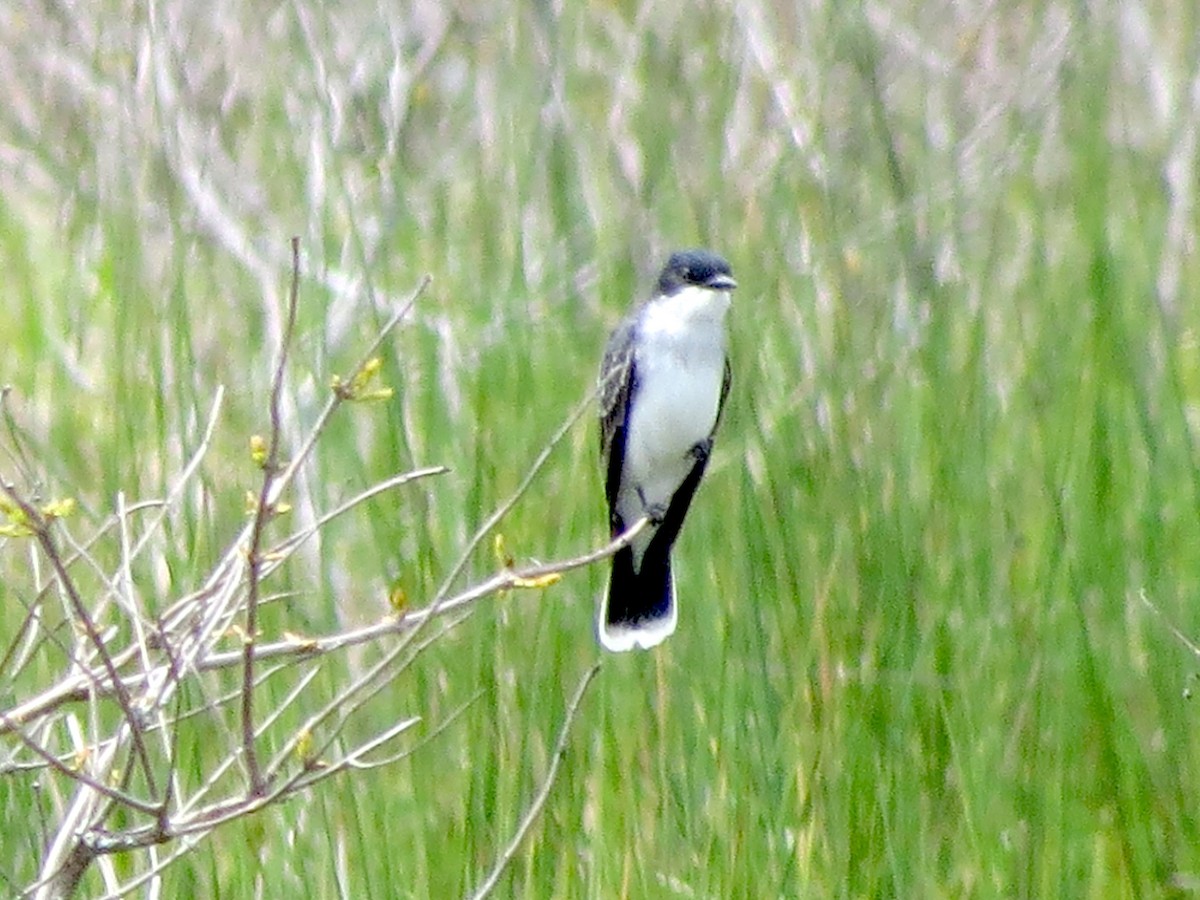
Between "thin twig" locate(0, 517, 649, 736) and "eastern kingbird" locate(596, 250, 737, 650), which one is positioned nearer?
"thin twig" locate(0, 517, 649, 736)

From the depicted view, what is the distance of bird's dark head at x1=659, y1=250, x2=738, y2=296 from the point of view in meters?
3.39

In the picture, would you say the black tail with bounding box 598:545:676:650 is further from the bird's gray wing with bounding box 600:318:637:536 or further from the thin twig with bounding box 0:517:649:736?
the thin twig with bounding box 0:517:649:736

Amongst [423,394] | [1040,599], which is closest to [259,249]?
[423,394]

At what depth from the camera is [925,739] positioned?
3066 millimetres

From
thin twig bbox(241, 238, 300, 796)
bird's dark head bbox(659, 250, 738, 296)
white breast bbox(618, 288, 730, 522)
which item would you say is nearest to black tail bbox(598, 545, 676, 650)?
white breast bbox(618, 288, 730, 522)

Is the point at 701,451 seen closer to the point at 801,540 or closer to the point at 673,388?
the point at 673,388

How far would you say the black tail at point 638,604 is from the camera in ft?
10.7

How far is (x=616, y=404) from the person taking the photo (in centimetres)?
394

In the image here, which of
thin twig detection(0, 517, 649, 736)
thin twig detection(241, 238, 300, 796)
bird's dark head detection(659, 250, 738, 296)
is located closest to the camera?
thin twig detection(241, 238, 300, 796)

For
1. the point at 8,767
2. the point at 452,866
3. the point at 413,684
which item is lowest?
the point at 452,866

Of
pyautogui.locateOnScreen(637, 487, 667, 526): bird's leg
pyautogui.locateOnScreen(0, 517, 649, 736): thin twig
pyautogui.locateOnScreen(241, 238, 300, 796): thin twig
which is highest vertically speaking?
pyautogui.locateOnScreen(241, 238, 300, 796): thin twig

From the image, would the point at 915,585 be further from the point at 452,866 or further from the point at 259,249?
the point at 259,249

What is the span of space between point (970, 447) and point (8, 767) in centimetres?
160

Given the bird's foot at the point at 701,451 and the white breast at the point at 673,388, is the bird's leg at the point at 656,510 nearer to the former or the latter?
the white breast at the point at 673,388
